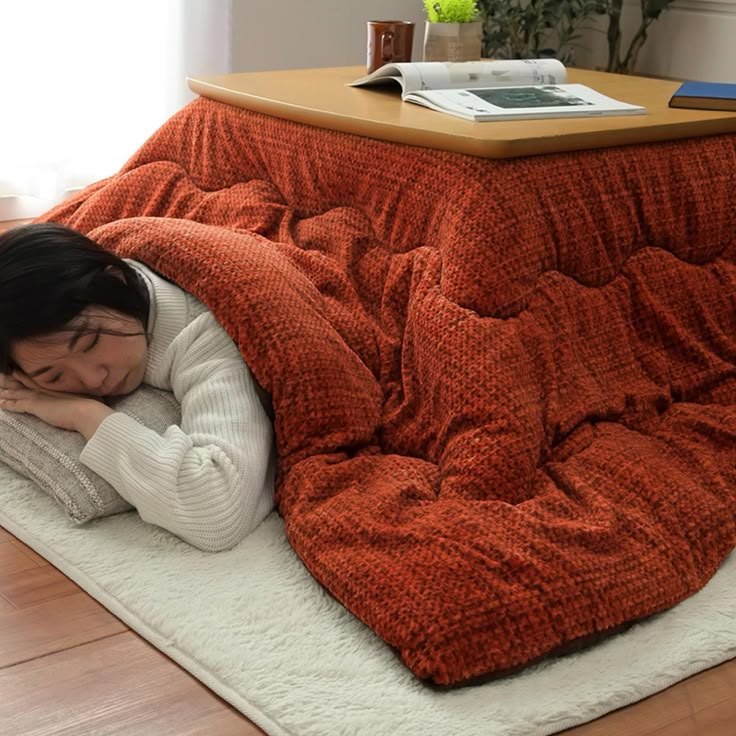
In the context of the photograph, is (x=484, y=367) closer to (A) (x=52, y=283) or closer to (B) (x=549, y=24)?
(A) (x=52, y=283)

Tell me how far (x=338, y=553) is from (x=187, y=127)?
103 centimetres

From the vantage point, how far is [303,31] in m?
3.45

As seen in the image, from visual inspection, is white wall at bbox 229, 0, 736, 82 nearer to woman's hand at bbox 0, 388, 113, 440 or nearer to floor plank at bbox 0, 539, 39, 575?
woman's hand at bbox 0, 388, 113, 440

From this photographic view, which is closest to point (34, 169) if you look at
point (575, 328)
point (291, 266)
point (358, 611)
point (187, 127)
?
point (187, 127)

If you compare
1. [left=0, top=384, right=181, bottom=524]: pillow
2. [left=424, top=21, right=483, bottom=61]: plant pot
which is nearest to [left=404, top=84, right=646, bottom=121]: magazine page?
[left=424, top=21, right=483, bottom=61]: plant pot

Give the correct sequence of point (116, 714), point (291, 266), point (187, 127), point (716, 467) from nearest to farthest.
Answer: point (116, 714), point (716, 467), point (291, 266), point (187, 127)

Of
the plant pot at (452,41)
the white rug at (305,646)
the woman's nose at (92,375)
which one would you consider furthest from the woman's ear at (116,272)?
the plant pot at (452,41)

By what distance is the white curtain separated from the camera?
2.91m

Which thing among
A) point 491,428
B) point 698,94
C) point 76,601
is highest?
point 698,94

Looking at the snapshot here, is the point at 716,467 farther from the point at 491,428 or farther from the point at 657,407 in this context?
the point at 491,428

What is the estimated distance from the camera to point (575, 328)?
1.62 meters

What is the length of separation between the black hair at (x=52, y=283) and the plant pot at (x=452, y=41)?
0.95 metres

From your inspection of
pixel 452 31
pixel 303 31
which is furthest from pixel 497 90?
pixel 303 31

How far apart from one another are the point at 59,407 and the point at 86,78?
5.80 feet
